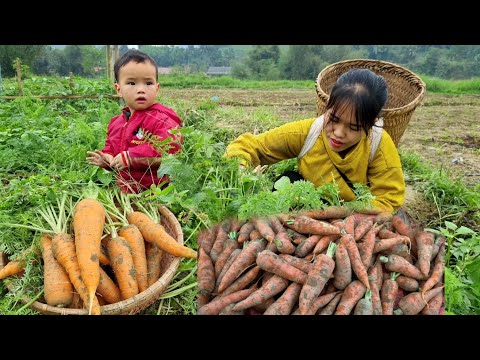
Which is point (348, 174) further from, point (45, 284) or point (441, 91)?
point (441, 91)

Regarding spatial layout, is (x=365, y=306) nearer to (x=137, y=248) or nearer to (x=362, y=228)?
(x=362, y=228)

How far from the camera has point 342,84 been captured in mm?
2445

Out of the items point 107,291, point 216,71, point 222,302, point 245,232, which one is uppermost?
point 216,71

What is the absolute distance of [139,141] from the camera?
2332 mm

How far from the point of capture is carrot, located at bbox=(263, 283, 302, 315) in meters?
1.56

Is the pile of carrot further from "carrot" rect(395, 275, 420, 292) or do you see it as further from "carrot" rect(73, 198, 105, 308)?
"carrot" rect(73, 198, 105, 308)

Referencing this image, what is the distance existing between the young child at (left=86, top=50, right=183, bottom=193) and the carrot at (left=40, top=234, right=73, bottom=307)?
20.3 inches

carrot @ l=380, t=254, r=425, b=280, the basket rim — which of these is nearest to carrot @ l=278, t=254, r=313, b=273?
carrot @ l=380, t=254, r=425, b=280

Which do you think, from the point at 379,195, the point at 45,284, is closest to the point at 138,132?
the point at 45,284

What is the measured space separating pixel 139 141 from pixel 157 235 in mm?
610

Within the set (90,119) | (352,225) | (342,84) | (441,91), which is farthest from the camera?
(441,91)

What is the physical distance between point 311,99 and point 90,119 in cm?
831

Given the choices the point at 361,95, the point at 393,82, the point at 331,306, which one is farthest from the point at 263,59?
the point at 331,306

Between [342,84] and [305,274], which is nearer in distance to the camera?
[305,274]
